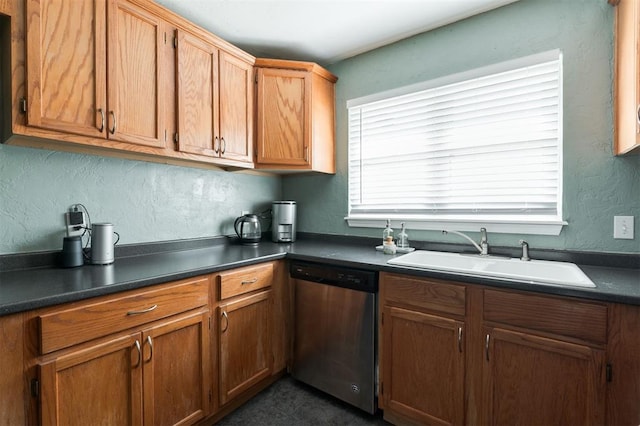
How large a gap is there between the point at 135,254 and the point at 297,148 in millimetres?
1323

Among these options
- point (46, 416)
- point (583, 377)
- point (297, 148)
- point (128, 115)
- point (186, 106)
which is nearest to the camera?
point (46, 416)

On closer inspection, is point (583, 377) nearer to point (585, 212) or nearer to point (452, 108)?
point (585, 212)

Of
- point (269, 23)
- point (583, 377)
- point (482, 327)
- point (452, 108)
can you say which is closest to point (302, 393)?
point (482, 327)

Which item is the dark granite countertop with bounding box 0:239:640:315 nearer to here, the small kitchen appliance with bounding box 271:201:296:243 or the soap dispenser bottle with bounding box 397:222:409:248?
the soap dispenser bottle with bounding box 397:222:409:248

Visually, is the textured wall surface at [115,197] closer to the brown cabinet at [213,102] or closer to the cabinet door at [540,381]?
the brown cabinet at [213,102]

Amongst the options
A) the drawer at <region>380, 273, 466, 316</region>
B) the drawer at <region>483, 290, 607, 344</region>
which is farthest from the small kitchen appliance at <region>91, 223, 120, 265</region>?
the drawer at <region>483, 290, 607, 344</region>

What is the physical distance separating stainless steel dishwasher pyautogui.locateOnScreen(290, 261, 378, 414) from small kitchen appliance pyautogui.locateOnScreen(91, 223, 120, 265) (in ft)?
3.50

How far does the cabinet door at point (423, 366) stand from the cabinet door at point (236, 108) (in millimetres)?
1464

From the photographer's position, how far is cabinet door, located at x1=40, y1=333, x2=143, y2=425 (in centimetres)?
109

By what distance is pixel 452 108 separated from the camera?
206 cm

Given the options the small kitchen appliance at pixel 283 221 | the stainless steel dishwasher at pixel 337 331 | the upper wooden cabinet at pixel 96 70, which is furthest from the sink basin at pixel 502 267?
the upper wooden cabinet at pixel 96 70

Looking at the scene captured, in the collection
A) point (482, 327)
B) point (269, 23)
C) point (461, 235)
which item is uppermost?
point (269, 23)

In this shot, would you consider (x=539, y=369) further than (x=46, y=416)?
Yes

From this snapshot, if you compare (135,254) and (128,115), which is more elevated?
(128,115)
